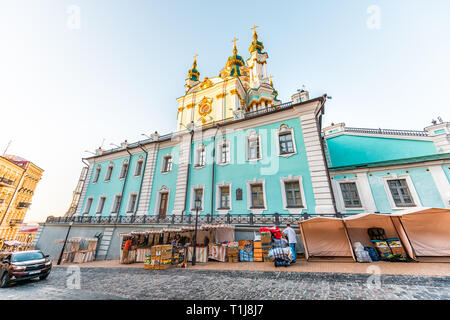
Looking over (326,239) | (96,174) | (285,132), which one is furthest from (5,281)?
(285,132)

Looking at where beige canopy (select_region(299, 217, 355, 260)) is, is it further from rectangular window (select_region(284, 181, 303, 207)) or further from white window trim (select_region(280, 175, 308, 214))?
rectangular window (select_region(284, 181, 303, 207))

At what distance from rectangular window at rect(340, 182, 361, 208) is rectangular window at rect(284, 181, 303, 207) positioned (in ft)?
15.4

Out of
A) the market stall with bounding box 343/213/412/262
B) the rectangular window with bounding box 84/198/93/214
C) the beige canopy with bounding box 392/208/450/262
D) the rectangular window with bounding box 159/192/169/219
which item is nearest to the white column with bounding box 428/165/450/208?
the beige canopy with bounding box 392/208/450/262

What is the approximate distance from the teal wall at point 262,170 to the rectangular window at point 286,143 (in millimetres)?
456

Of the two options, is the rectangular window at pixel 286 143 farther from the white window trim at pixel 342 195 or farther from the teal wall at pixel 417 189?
the teal wall at pixel 417 189

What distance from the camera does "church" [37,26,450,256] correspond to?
12.9 meters

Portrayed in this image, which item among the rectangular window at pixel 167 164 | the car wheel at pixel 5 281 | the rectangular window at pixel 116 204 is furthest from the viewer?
the rectangular window at pixel 116 204

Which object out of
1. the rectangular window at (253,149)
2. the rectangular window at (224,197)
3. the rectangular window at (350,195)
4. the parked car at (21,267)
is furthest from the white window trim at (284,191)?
the parked car at (21,267)

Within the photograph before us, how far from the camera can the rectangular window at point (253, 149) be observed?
15844 millimetres

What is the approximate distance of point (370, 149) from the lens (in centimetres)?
1792

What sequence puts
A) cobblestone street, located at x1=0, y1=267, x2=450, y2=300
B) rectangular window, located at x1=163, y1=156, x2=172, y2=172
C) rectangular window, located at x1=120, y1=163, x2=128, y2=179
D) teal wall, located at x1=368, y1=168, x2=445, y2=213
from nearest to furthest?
1. cobblestone street, located at x1=0, y1=267, x2=450, y2=300
2. teal wall, located at x1=368, y1=168, x2=445, y2=213
3. rectangular window, located at x1=163, y1=156, x2=172, y2=172
4. rectangular window, located at x1=120, y1=163, x2=128, y2=179

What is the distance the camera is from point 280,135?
51.4 feet

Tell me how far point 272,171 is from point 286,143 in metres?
2.72

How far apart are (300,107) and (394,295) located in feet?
43.0
